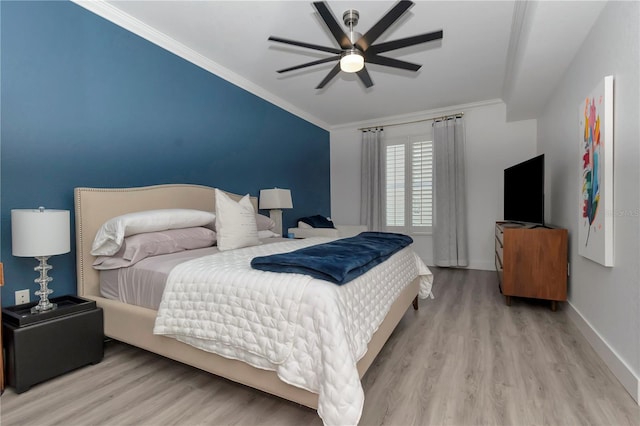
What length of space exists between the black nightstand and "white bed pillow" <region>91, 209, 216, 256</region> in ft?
1.22

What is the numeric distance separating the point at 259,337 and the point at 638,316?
1910 mm

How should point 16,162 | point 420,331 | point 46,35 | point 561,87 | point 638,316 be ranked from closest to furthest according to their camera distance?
point 638,316
point 16,162
point 46,35
point 420,331
point 561,87

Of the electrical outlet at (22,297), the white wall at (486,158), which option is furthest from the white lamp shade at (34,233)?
the white wall at (486,158)

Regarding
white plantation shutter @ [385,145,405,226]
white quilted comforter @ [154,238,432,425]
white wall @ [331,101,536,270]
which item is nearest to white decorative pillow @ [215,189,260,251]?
white quilted comforter @ [154,238,432,425]

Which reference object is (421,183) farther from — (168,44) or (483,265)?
(168,44)

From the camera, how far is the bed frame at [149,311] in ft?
4.94

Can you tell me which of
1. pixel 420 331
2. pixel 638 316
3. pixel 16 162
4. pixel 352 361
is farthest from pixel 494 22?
pixel 16 162

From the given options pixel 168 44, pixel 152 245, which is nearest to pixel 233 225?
pixel 152 245

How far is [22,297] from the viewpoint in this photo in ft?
6.64

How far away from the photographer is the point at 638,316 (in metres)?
1.59

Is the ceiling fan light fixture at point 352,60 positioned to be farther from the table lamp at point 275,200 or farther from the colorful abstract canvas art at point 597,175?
the table lamp at point 275,200

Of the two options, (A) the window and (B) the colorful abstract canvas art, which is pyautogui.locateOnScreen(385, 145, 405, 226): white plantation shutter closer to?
(A) the window

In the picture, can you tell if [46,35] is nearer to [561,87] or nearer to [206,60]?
[206,60]

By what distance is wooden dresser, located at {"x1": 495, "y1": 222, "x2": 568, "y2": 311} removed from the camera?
9.44ft
